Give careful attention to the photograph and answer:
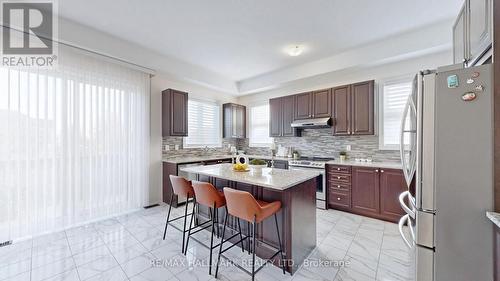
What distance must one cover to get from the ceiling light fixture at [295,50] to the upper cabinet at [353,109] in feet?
3.51

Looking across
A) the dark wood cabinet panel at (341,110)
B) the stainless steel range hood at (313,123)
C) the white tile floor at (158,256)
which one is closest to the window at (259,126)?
the stainless steel range hood at (313,123)

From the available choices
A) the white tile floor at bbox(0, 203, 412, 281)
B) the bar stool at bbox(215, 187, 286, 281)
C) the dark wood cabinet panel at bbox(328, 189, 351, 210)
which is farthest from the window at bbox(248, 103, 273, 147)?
the bar stool at bbox(215, 187, 286, 281)

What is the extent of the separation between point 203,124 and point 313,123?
110 inches

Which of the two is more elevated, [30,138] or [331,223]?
[30,138]

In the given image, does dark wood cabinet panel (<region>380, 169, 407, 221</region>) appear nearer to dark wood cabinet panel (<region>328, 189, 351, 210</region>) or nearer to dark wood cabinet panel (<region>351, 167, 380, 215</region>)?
dark wood cabinet panel (<region>351, 167, 380, 215</region>)

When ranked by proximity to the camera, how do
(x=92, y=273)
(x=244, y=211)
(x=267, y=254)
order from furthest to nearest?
(x=267, y=254) → (x=92, y=273) → (x=244, y=211)

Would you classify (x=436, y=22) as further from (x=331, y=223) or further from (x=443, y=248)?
(x=331, y=223)

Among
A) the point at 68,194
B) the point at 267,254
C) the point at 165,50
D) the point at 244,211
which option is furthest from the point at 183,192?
the point at 165,50

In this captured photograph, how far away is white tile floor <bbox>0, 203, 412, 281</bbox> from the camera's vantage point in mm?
1994

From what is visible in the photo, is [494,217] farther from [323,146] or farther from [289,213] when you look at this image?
[323,146]

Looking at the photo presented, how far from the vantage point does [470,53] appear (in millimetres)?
1657

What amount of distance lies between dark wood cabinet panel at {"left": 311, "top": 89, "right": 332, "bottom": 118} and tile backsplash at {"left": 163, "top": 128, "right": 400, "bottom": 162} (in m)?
0.47

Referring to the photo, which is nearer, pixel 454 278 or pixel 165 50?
pixel 454 278

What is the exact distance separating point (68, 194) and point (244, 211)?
2948mm
